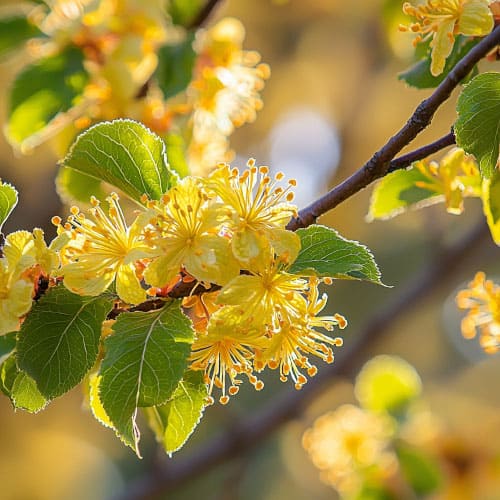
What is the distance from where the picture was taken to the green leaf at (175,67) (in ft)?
6.34

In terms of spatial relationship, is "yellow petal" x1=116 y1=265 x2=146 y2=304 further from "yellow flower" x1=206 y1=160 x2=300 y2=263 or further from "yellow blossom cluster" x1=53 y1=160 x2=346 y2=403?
"yellow flower" x1=206 y1=160 x2=300 y2=263

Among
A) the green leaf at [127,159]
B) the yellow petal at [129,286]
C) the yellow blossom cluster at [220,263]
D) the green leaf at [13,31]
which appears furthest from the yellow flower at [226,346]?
the green leaf at [13,31]

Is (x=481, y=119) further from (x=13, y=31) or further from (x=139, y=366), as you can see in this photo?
(x=13, y=31)

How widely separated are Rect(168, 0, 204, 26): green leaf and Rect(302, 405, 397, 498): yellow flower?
1.45 m

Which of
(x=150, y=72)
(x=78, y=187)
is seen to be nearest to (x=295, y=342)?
(x=78, y=187)

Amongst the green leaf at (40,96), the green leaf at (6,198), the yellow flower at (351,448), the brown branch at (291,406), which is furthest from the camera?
the brown branch at (291,406)

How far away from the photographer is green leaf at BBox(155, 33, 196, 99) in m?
1.93

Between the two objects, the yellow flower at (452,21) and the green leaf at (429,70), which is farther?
the green leaf at (429,70)

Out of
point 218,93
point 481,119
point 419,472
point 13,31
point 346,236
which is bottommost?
point 346,236

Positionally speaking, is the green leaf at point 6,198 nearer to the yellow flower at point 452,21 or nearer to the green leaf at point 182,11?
the yellow flower at point 452,21

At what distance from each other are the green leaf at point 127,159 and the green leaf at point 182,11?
1.04 meters

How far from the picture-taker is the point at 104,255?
126cm

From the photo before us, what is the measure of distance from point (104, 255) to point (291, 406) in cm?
187

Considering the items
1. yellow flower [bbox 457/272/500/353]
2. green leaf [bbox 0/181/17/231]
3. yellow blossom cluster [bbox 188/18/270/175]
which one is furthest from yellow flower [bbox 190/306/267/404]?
yellow blossom cluster [bbox 188/18/270/175]
